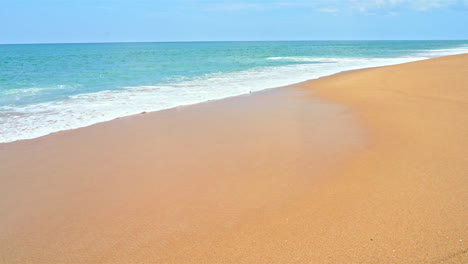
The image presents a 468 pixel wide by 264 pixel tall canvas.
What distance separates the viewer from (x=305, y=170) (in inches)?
188

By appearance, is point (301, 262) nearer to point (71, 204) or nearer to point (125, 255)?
point (125, 255)

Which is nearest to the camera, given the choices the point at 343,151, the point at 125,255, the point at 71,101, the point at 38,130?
the point at 125,255

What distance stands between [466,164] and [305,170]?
6.87ft

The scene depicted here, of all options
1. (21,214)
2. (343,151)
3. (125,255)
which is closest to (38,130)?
(21,214)

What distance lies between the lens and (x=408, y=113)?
789 centimetres

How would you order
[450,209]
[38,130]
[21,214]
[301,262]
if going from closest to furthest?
1. [301,262]
2. [450,209]
3. [21,214]
4. [38,130]

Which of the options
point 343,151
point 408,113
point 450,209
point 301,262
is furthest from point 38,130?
point 408,113

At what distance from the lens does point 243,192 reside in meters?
4.16

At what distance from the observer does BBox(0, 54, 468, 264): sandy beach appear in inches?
121

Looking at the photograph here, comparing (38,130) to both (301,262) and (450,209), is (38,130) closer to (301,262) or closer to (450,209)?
(301,262)

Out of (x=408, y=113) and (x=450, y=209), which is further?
(x=408, y=113)

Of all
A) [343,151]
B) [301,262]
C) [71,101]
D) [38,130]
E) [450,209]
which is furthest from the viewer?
[71,101]

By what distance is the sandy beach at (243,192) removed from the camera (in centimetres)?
306

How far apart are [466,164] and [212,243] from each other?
3.62 metres
